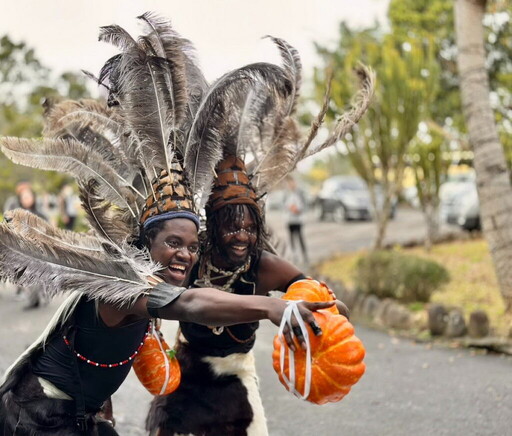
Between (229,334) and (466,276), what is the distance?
323 inches

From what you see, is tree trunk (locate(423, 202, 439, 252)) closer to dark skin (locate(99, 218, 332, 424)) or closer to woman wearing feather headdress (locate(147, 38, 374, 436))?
woman wearing feather headdress (locate(147, 38, 374, 436))

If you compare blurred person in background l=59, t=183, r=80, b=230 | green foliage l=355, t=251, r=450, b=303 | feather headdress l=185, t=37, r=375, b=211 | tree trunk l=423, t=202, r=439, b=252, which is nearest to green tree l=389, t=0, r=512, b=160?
tree trunk l=423, t=202, r=439, b=252

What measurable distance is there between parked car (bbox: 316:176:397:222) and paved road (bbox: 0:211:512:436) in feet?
51.5

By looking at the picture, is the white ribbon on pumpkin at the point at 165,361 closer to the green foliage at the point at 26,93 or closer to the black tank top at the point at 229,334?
the black tank top at the point at 229,334

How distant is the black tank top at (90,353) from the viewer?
8.79ft

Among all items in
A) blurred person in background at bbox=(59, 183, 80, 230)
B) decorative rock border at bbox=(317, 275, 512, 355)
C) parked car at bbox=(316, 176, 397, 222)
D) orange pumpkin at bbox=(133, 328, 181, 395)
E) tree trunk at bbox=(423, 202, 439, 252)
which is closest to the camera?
orange pumpkin at bbox=(133, 328, 181, 395)

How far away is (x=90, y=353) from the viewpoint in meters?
2.71

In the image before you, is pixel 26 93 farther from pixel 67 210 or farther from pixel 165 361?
pixel 165 361

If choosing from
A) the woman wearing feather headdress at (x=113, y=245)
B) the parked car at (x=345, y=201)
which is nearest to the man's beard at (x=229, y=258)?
the woman wearing feather headdress at (x=113, y=245)

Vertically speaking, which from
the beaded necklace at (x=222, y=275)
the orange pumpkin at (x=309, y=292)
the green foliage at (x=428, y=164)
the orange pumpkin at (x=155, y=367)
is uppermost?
the green foliage at (x=428, y=164)

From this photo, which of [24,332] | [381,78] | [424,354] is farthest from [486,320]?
[381,78]

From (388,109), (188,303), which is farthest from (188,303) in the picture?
(388,109)

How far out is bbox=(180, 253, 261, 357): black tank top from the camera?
331 centimetres

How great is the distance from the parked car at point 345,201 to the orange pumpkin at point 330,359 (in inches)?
813
